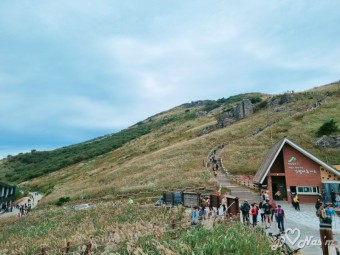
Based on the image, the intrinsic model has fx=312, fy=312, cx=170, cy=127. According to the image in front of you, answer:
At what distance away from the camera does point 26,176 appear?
412 ft

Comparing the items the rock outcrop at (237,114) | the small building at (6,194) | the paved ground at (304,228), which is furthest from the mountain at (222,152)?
the paved ground at (304,228)

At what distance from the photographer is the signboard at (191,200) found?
93.7ft

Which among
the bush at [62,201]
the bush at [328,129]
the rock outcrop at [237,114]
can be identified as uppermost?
the rock outcrop at [237,114]

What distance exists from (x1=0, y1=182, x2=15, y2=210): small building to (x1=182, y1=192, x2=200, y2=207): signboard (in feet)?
193

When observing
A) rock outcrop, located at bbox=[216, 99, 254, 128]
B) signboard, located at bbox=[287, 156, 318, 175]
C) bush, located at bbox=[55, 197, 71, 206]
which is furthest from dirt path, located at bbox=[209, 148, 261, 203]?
rock outcrop, located at bbox=[216, 99, 254, 128]

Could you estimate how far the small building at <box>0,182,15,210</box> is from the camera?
72938mm

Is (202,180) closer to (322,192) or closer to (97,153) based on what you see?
(322,192)

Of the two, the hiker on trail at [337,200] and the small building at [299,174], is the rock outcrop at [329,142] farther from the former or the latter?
the hiker on trail at [337,200]

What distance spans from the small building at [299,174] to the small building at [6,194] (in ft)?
206

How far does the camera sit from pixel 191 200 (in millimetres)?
29328

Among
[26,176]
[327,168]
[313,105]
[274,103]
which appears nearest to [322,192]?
[327,168]

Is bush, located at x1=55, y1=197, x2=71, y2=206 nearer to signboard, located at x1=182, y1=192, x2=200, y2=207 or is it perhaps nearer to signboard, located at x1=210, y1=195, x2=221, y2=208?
signboard, located at x1=182, y1=192, x2=200, y2=207

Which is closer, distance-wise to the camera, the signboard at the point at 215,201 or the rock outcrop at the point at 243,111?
the signboard at the point at 215,201

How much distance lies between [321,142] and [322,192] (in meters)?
30.3
